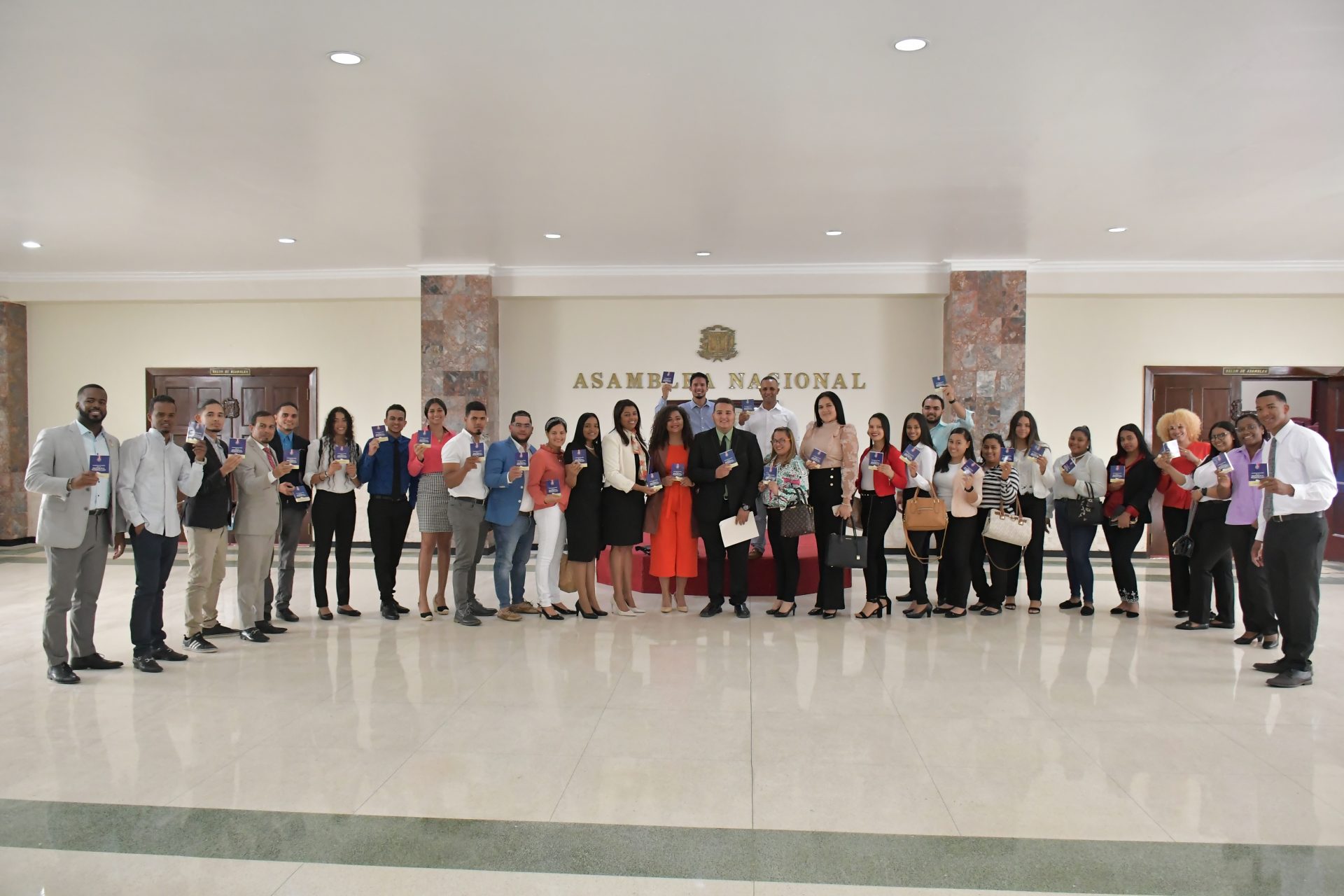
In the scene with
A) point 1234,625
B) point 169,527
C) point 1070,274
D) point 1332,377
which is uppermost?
point 1070,274

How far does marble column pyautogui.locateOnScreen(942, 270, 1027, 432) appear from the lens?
9.38m

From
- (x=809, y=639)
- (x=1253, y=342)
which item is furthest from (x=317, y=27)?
(x=1253, y=342)

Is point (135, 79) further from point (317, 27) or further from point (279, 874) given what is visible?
point (279, 874)

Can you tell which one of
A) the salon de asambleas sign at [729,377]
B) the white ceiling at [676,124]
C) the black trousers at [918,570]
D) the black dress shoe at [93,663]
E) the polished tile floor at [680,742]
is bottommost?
the polished tile floor at [680,742]

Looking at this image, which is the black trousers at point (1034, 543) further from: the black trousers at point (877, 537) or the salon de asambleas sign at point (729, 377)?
the salon de asambleas sign at point (729, 377)

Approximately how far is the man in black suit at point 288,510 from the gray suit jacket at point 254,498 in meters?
0.51

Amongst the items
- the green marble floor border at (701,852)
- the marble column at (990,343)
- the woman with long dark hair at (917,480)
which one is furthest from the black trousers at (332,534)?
the marble column at (990,343)

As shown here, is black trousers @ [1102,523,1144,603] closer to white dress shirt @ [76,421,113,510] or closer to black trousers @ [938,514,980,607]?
black trousers @ [938,514,980,607]

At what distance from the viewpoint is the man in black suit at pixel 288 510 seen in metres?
6.14

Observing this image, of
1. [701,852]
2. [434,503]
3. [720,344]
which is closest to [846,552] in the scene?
[434,503]

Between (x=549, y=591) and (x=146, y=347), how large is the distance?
290 inches

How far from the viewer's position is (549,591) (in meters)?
6.20

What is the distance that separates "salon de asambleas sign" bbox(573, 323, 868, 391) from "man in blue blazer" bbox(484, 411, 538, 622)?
4043 mm

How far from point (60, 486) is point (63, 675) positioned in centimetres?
101
